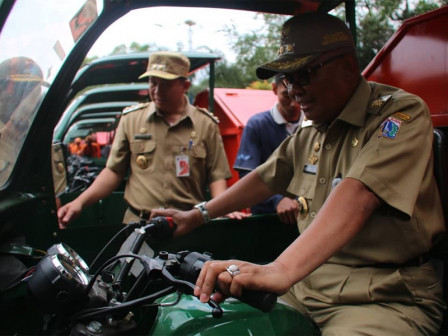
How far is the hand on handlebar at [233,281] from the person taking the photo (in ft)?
3.78

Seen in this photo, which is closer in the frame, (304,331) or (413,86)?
(304,331)

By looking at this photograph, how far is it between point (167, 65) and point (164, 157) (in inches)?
25.2

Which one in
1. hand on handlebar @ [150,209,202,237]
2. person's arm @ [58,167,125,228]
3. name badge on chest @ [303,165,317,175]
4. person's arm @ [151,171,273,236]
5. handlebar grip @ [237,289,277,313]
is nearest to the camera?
handlebar grip @ [237,289,277,313]

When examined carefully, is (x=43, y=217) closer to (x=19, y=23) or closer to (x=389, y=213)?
(x=19, y=23)

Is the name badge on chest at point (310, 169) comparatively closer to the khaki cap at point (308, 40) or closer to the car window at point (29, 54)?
the khaki cap at point (308, 40)

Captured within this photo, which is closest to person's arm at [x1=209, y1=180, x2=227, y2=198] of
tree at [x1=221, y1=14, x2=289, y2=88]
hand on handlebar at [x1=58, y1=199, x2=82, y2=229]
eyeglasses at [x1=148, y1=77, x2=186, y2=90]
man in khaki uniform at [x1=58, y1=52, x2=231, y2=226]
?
man in khaki uniform at [x1=58, y1=52, x2=231, y2=226]

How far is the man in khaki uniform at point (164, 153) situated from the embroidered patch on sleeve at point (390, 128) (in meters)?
1.62

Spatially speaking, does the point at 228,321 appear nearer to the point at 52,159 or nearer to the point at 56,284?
the point at 56,284

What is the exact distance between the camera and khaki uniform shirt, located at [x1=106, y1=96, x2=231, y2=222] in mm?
2930

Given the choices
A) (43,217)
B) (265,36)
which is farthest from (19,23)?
(265,36)

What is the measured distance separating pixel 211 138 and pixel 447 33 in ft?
5.53

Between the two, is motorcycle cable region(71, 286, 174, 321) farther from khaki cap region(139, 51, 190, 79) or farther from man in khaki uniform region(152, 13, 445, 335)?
khaki cap region(139, 51, 190, 79)

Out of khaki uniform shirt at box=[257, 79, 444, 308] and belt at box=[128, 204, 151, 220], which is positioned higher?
khaki uniform shirt at box=[257, 79, 444, 308]

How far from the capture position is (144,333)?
5.45 ft
